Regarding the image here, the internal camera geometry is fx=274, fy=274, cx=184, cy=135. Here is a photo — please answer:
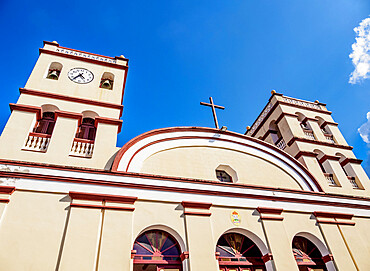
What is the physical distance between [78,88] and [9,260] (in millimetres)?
6966

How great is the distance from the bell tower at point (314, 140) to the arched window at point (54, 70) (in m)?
11.4

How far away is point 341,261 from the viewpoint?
920 cm

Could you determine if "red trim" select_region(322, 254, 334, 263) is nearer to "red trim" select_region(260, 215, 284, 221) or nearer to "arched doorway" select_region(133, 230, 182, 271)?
"red trim" select_region(260, 215, 284, 221)

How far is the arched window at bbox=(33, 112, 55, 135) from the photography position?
9.84 meters

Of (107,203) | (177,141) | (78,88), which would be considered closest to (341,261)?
(177,141)

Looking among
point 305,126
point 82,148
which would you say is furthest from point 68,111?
point 305,126

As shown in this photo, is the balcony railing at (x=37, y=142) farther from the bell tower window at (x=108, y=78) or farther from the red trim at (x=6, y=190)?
the bell tower window at (x=108, y=78)

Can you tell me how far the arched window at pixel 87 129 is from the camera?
33.7 ft

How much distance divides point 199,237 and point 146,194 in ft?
6.70

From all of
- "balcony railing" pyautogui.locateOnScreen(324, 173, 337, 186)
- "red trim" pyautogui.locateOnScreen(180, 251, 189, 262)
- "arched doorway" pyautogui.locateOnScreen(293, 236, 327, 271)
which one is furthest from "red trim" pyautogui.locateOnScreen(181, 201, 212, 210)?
"balcony railing" pyautogui.locateOnScreen(324, 173, 337, 186)

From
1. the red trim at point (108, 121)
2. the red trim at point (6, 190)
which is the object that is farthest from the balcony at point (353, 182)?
the red trim at point (6, 190)

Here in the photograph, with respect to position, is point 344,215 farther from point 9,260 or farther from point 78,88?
point 78,88

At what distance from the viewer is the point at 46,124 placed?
1011 centimetres

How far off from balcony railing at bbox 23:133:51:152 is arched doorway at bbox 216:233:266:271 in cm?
650
